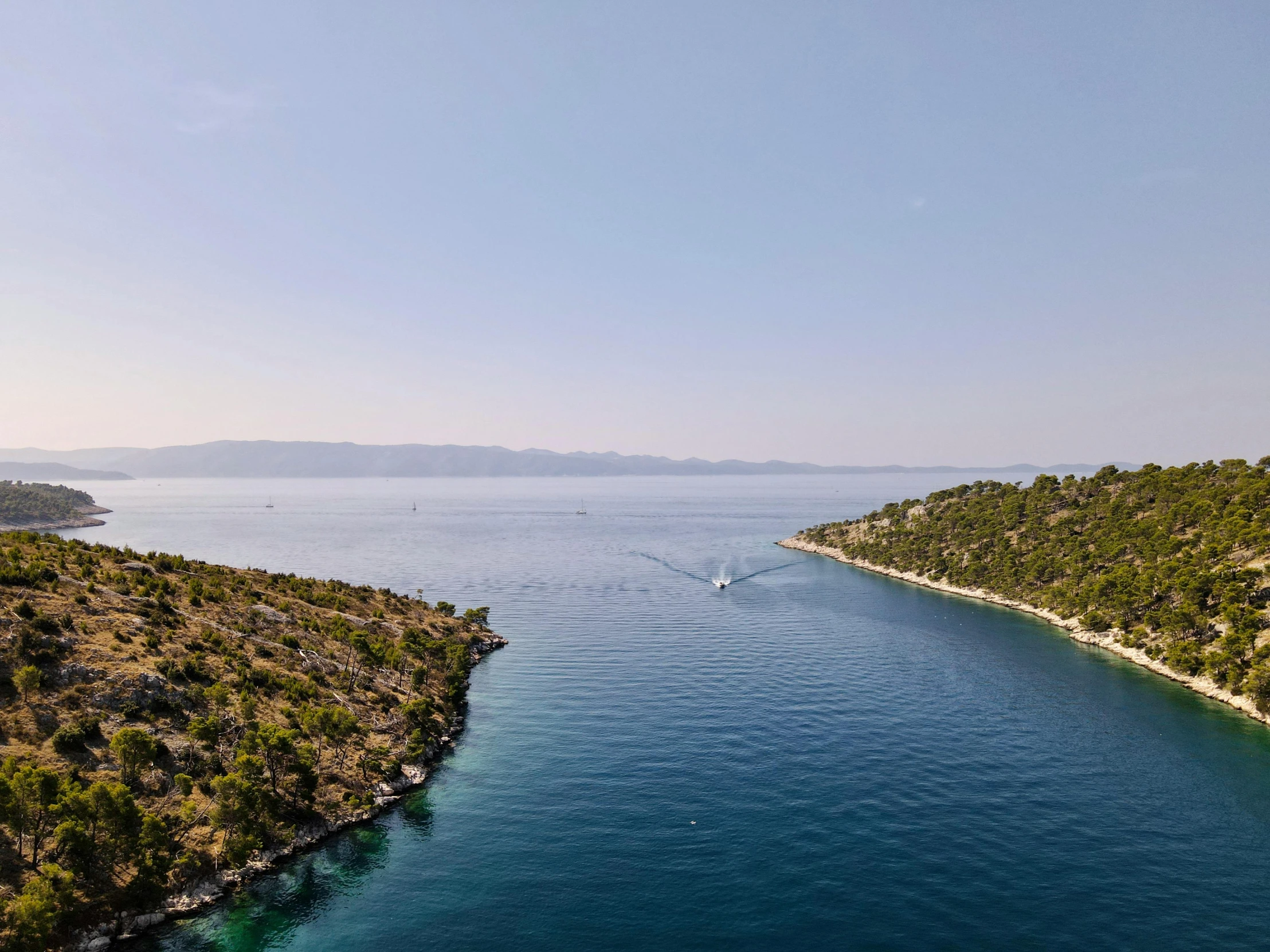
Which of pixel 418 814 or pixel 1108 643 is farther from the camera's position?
pixel 1108 643

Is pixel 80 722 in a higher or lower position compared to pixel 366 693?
higher

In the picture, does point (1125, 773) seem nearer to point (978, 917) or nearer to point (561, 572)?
point (978, 917)

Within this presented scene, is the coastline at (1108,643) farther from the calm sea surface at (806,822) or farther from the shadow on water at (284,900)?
the shadow on water at (284,900)

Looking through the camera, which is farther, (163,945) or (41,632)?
(41,632)

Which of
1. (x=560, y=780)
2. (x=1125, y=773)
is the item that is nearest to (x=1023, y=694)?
(x=1125, y=773)

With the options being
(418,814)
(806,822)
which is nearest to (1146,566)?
(806,822)

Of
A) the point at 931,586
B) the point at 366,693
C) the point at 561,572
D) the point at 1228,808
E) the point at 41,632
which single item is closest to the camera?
the point at 1228,808

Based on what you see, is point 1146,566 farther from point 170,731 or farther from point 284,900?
point 170,731

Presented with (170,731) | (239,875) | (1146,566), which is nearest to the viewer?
(239,875)
